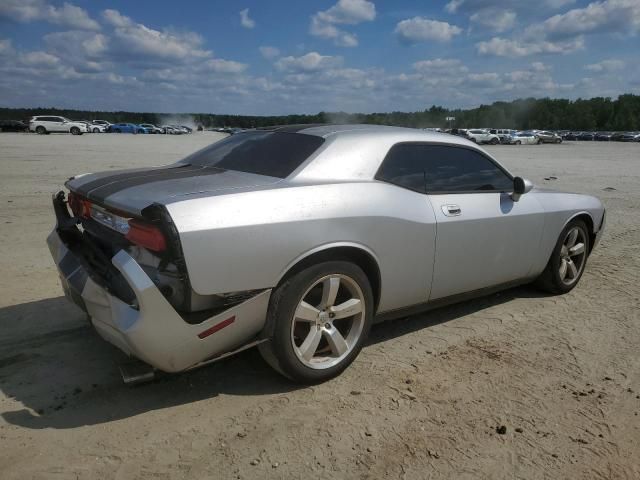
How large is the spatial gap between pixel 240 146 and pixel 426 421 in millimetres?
2287

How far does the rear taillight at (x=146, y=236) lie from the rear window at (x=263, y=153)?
882 mm

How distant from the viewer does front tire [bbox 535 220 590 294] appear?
4.87m

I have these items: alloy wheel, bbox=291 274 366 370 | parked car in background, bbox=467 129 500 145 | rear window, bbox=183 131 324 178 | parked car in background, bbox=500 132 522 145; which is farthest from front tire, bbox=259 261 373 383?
parked car in background, bbox=500 132 522 145

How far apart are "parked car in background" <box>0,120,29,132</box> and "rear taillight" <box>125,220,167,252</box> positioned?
56913 millimetres

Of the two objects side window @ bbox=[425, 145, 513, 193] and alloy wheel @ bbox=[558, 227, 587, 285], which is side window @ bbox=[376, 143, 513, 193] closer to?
side window @ bbox=[425, 145, 513, 193]

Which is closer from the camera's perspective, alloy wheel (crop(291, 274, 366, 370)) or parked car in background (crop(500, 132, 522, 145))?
alloy wheel (crop(291, 274, 366, 370))

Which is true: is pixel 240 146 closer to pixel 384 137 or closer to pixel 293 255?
pixel 384 137

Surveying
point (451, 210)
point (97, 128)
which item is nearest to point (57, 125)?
point (97, 128)

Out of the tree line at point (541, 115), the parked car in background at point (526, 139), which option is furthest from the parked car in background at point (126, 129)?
the parked car in background at point (526, 139)

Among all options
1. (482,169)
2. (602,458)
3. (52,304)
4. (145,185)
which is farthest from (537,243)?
(52,304)

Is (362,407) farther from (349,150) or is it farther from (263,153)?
(263,153)

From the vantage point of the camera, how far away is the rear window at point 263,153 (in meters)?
3.38

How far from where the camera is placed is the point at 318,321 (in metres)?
3.19

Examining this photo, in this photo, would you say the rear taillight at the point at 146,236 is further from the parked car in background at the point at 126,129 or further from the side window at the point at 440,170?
the parked car in background at the point at 126,129
